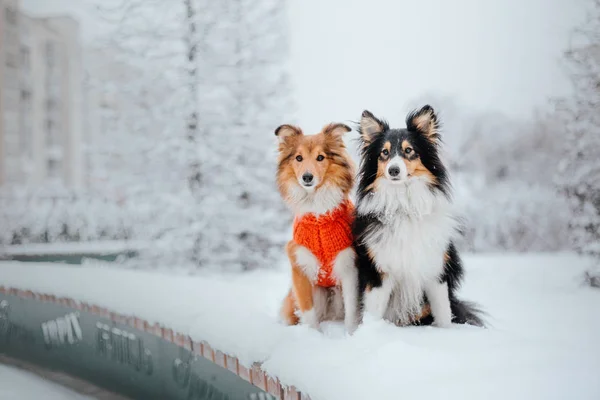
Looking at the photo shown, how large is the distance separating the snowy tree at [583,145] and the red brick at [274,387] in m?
2.11

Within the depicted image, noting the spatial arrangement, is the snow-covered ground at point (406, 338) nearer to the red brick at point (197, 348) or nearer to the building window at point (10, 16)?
the red brick at point (197, 348)

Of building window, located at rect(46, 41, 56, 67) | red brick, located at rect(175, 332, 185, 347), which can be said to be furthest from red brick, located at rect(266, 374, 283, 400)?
building window, located at rect(46, 41, 56, 67)

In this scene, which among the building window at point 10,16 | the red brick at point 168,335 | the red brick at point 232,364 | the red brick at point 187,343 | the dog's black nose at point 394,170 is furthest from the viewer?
the building window at point 10,16

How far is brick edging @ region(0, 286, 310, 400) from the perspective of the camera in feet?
4.41

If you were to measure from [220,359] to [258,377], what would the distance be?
0.30 metres

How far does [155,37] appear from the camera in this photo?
11.7 ft

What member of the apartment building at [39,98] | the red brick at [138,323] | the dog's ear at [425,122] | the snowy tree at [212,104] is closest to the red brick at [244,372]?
the red brick at [138,323]

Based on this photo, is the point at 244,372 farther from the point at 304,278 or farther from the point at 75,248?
the point at 75,248

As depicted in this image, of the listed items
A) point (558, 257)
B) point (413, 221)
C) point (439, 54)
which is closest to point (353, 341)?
point (413, 221)

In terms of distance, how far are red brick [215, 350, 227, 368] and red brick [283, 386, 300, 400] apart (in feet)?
1.44

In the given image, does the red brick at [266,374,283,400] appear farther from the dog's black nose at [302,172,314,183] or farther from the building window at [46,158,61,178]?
the building window at [46,158,61,178]

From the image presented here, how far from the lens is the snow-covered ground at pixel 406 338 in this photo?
1.05 meters

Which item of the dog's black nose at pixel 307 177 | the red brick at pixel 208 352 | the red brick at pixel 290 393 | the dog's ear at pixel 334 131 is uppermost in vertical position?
the dog's ear at pixel 334 131

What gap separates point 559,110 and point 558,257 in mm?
1061
